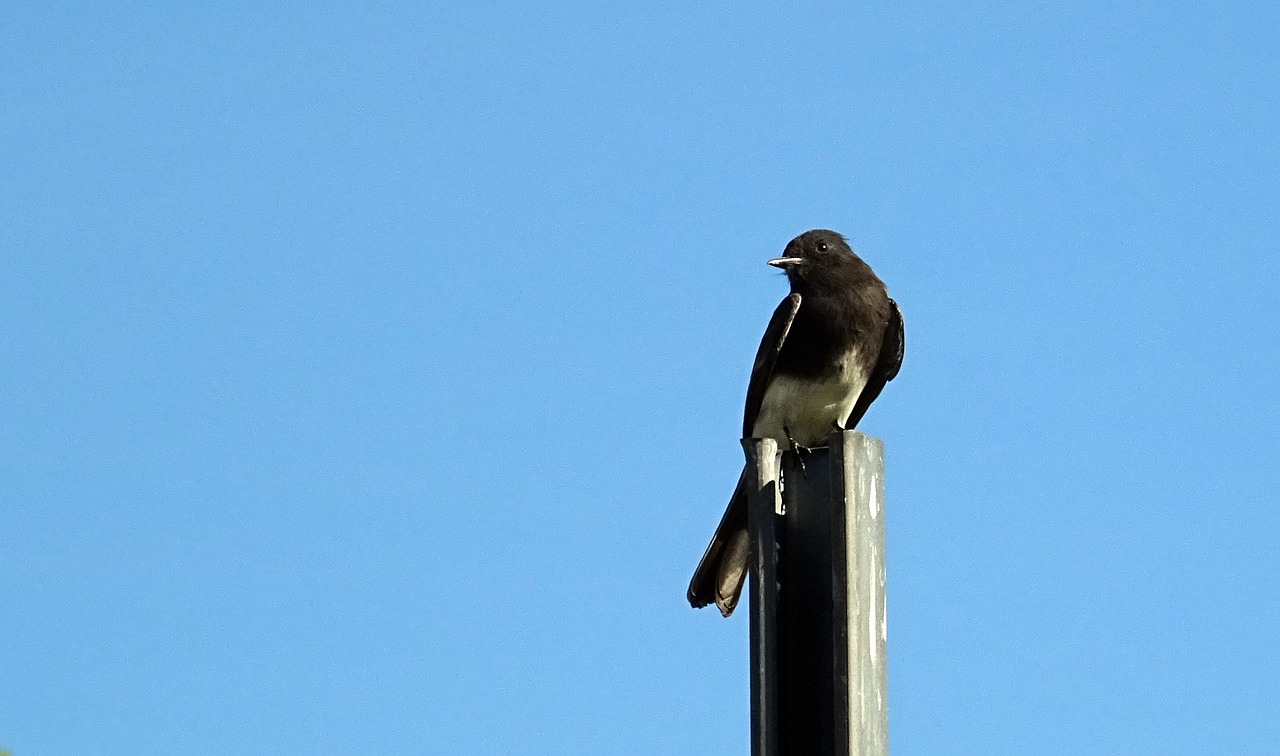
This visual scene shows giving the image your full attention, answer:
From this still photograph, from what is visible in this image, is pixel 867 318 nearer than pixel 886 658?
No

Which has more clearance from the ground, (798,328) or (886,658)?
(798,328)

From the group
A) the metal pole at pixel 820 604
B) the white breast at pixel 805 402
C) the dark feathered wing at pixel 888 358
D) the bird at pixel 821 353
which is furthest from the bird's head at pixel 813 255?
the metal pole at pixel 820 604

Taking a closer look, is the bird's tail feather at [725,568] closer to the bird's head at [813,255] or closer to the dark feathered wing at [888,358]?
the dark feathered wing at [888,358]

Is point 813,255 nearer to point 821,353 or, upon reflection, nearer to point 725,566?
point 821,353

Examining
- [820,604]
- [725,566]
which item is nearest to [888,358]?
[725,566]

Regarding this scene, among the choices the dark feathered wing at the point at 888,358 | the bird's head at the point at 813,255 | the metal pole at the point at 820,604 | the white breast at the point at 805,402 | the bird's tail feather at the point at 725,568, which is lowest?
the metal pole at the point at 820,604

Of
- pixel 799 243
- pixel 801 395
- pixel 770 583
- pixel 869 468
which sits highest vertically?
pixel 799 243

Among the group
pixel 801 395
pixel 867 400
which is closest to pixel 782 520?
pixel 801 395

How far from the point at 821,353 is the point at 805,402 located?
26 centimetres

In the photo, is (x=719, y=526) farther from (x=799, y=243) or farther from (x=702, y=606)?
(x=799, y=243)

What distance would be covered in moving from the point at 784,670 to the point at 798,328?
16.3ft

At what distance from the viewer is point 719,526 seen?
627 centimetres

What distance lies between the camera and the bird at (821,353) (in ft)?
28.2

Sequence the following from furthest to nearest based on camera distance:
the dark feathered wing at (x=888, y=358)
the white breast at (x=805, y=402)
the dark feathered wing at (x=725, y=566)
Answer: the dark feathered wing at (x=888, y=358) < the white breast at (x=805, y=402) < the dark feathered wing at (x=725, y=566)
